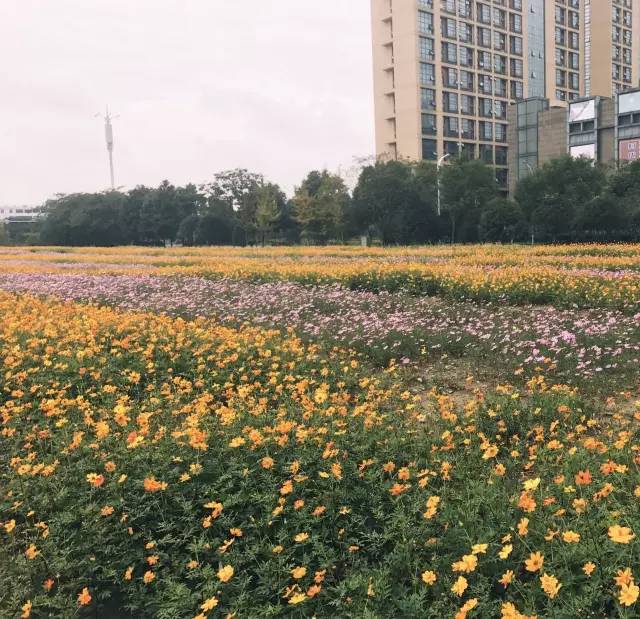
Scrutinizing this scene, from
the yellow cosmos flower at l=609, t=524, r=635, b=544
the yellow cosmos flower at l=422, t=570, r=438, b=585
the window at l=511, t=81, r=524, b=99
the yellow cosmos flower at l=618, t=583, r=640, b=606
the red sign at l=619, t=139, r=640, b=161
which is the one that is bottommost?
the yellow cosmos flower at l=422, t=570, r=438, b=585

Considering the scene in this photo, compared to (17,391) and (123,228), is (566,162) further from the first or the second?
(123,228)

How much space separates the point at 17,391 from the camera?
4.37m

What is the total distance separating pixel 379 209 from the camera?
1428 inches

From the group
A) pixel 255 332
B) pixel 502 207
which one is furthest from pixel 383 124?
pixel 255 332

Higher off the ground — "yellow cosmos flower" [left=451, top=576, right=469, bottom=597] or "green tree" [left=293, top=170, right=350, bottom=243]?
"green tree" [left=293, top=170, right=350, bottom=243]

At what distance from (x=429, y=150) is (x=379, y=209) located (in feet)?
69.3

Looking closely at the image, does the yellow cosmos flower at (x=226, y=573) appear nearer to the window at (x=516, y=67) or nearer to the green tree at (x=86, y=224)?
the green tree at (x=86, y=224)

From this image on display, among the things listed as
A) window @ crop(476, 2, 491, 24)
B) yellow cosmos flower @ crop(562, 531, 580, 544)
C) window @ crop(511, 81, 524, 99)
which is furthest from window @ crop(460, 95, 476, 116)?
yellow cosmos flower @ crop(562, 531, 580, 544)

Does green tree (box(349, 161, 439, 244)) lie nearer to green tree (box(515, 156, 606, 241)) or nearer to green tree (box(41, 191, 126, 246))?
green tree (box(515, 156, 606, 241))

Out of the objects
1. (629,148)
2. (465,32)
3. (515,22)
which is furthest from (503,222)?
(515,22)

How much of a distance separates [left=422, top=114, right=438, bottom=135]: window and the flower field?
2011 inches

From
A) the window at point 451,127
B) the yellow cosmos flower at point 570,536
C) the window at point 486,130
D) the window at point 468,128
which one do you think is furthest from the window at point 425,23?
the yellow cosmos flower at point 570,536

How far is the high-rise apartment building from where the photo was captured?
54062 millimetres

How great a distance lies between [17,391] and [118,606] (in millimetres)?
2199
